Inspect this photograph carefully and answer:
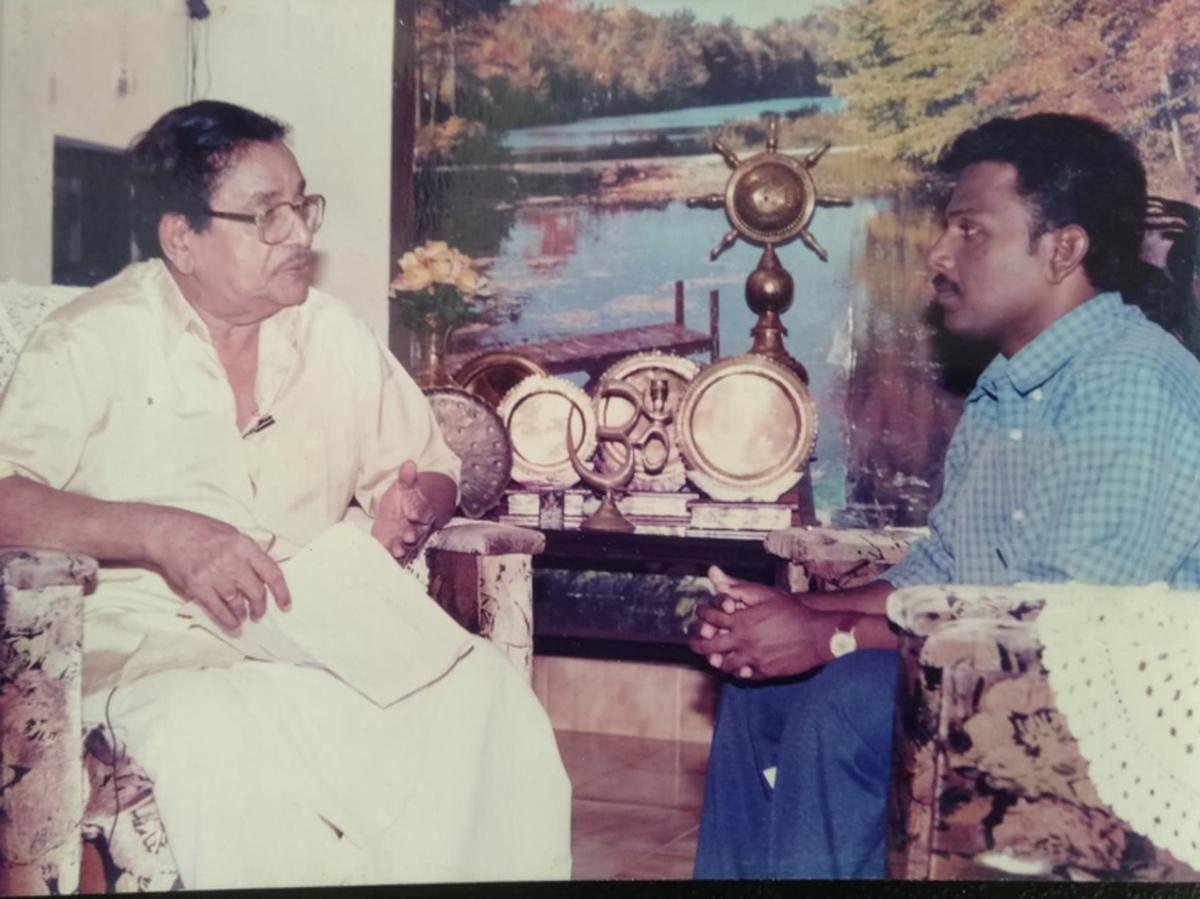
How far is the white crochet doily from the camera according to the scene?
5.94 ft

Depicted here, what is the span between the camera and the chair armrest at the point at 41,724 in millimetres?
1873

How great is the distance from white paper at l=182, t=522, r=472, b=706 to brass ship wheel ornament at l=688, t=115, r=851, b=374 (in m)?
Result: 1.19

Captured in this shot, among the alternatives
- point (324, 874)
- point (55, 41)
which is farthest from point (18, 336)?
point (324, 874)

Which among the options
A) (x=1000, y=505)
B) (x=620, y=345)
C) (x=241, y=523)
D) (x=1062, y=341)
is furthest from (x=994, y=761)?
(x=620, y=345)

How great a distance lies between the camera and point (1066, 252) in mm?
2293

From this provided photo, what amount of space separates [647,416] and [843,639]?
1.06 meters

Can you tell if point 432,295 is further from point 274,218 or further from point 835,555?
point 835,555

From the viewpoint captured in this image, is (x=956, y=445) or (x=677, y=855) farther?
(x=677, y=855)

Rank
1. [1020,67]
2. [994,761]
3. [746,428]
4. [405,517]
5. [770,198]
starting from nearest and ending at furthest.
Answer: [994,761]
[405,517]
[1020,67]
[746,428]
[770,198]

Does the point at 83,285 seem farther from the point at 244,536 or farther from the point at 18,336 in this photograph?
the point at 244,536

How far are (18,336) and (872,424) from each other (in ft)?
5.99

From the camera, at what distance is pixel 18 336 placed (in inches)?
91.1

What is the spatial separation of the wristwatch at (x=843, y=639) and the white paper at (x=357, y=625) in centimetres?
58

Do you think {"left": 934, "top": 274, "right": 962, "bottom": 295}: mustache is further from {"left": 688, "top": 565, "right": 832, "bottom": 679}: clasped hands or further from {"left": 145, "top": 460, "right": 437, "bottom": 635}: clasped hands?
{"left": 145, "top": 460, "right": 437, "bottom": 635}: clasped hands
